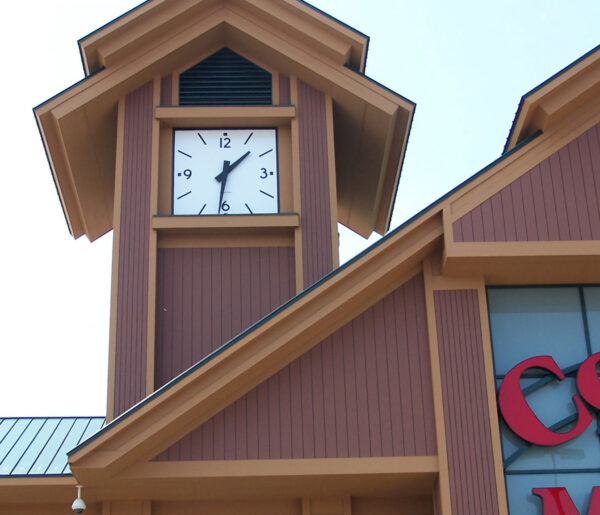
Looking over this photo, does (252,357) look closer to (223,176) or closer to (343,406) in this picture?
(343,406)

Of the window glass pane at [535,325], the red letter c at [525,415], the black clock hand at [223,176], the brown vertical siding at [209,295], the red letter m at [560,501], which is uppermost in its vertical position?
the black clock hand at [223,176]

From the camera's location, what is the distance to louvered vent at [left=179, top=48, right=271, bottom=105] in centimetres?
1836

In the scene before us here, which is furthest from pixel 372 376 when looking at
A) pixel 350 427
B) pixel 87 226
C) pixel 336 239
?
pixel 87 226

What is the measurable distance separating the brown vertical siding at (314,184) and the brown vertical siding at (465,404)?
324 cm

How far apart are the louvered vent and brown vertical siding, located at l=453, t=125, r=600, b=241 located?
571 cm

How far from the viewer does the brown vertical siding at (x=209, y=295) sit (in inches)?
644

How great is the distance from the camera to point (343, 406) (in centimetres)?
1355

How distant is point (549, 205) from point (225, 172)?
19.8 feet

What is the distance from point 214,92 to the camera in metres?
Answer: 18.4

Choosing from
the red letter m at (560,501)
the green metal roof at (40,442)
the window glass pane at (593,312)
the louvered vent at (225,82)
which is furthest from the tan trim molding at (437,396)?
the louvered vent at (225,82)

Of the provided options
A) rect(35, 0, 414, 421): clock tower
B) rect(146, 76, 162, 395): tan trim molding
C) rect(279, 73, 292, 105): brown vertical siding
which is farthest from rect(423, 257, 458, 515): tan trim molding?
rect(279, 73, 292, 105): brown vertical siding

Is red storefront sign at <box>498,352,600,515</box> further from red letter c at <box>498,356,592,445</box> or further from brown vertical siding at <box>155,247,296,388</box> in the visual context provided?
brown vertical siding at <box>155,247,296,388</box>

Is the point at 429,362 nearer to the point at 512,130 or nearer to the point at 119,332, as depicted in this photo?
the point at 512,130

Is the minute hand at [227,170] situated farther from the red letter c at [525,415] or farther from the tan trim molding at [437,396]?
the red letter c at [525,415]
